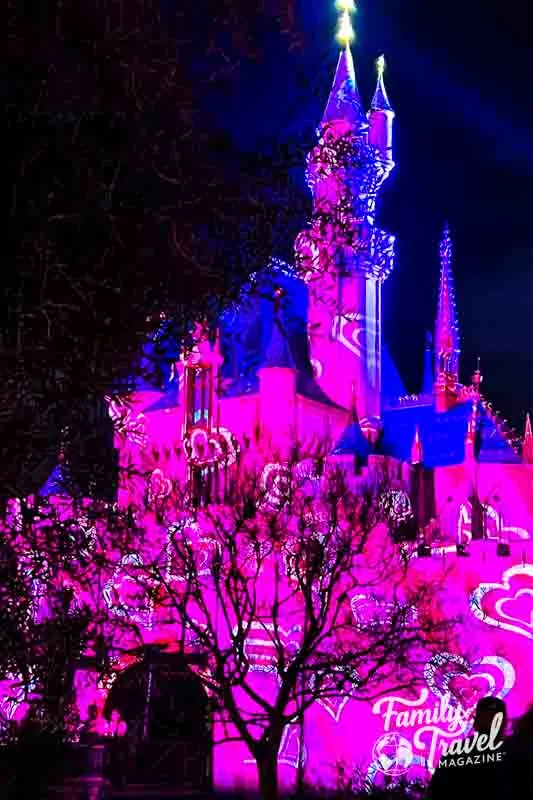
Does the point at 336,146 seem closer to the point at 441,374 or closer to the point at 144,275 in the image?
the point at 144,275

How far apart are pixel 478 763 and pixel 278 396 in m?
47.5

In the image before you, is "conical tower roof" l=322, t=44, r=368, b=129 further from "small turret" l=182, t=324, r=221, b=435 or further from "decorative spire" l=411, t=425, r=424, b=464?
"decorative spire" l=411, t=425, r=424, b=464

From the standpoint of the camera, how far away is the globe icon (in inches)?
1522

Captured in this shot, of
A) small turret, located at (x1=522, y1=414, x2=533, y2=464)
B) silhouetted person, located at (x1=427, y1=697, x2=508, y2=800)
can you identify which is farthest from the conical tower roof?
silhouetted person, located at (x1=427, y1=697, x2=508, y2=800)

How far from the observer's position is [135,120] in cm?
970

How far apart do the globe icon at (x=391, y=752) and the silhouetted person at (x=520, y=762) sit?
34.4 metres

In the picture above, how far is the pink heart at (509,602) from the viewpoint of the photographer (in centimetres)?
3919

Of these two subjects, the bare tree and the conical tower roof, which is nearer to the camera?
the bare tree

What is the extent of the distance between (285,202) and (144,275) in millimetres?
1991

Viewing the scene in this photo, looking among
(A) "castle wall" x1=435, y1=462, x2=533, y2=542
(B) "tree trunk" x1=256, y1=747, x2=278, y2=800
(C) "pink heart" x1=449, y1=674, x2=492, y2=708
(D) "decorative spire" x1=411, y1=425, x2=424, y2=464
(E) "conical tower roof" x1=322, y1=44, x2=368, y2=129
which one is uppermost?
(E) "conical tower roof" x1=322, y1=44, x2=368, y2=129

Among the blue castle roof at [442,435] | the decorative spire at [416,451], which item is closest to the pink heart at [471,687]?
the decorative spire at [416,451]

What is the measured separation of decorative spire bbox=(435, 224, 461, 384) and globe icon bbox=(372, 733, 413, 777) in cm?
2429

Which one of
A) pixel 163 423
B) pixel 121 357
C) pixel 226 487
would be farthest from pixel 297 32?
pixel 163 423

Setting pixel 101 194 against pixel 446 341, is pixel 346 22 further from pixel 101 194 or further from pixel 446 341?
pixel 101 194
